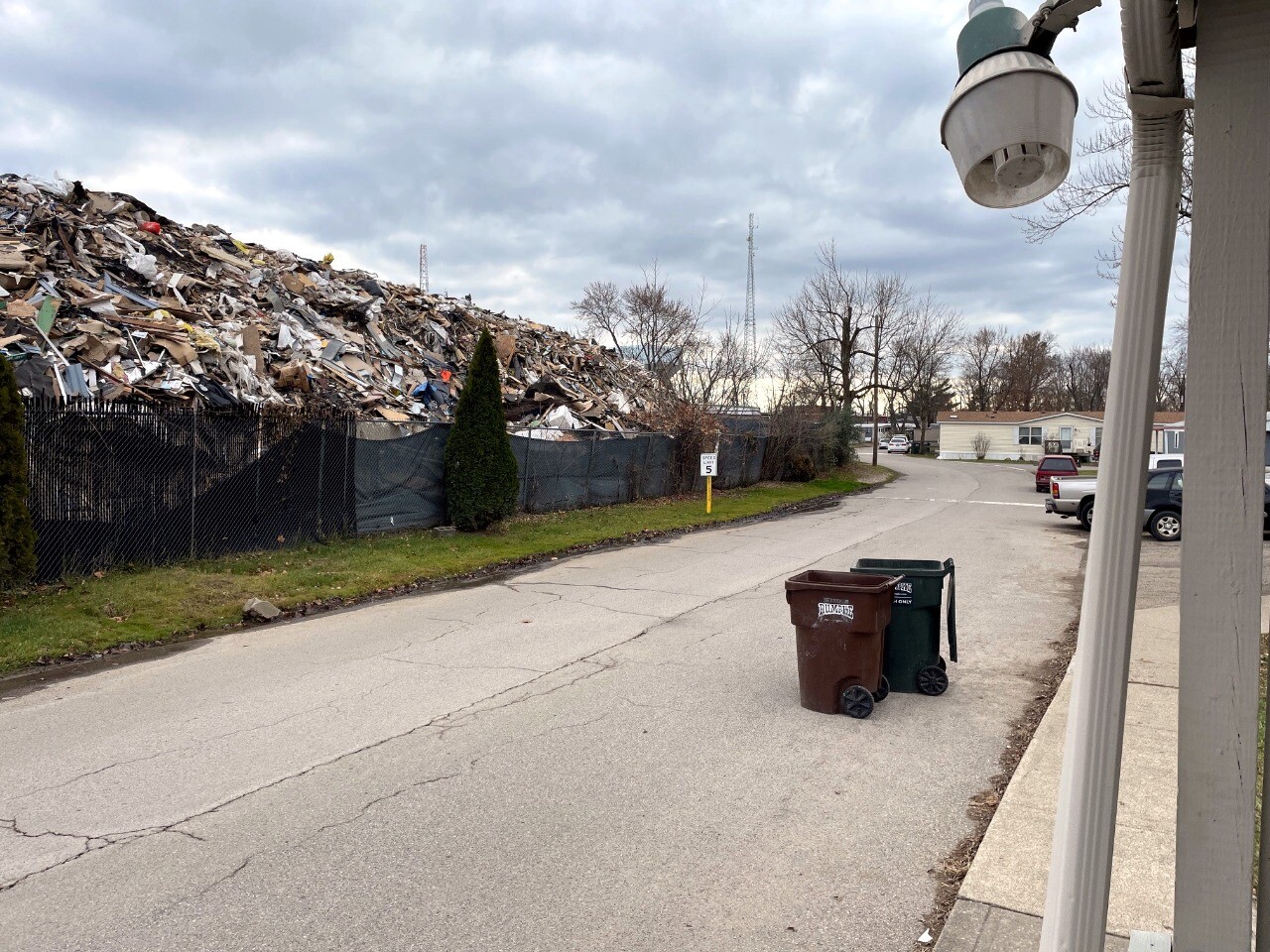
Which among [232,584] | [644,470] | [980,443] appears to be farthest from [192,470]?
[980,443]

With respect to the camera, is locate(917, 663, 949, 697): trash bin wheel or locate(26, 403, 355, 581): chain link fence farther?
locate(26, 403, 355, 581): chain link fence

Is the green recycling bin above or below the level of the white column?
below

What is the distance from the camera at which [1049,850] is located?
175 inches

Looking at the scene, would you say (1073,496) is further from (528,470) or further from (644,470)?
(528,470)

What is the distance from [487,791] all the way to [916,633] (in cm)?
368

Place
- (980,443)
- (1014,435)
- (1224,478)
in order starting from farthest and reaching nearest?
(980,443)
(1014,435)
(1224,478)

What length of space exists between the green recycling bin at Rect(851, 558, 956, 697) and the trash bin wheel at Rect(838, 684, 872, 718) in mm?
743

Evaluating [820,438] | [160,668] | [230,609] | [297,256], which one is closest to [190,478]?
[230,609]

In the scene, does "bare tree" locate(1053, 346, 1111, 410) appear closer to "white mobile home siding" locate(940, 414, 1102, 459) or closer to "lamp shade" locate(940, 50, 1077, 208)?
"white mobile home siding" locate(940, 414, 1102, 459)

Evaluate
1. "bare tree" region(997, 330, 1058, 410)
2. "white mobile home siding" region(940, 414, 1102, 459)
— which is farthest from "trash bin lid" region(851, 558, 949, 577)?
"bare tree" region(997, 330, 1058, 410)

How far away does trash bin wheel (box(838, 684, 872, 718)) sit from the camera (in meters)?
6.59

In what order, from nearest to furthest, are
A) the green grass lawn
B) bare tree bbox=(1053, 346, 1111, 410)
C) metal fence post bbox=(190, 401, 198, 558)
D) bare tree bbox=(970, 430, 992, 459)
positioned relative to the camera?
the green grass lawn, metal fence post bbox=(190, 401, 198, 558), bare tree bbox=(970, 430, 992, 459), bare tree bbox=(1053, 346, 1111, 410)

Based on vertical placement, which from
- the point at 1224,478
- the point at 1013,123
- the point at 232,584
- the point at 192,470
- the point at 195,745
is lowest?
the point at 195,745

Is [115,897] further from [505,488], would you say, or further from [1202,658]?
[505,488]
